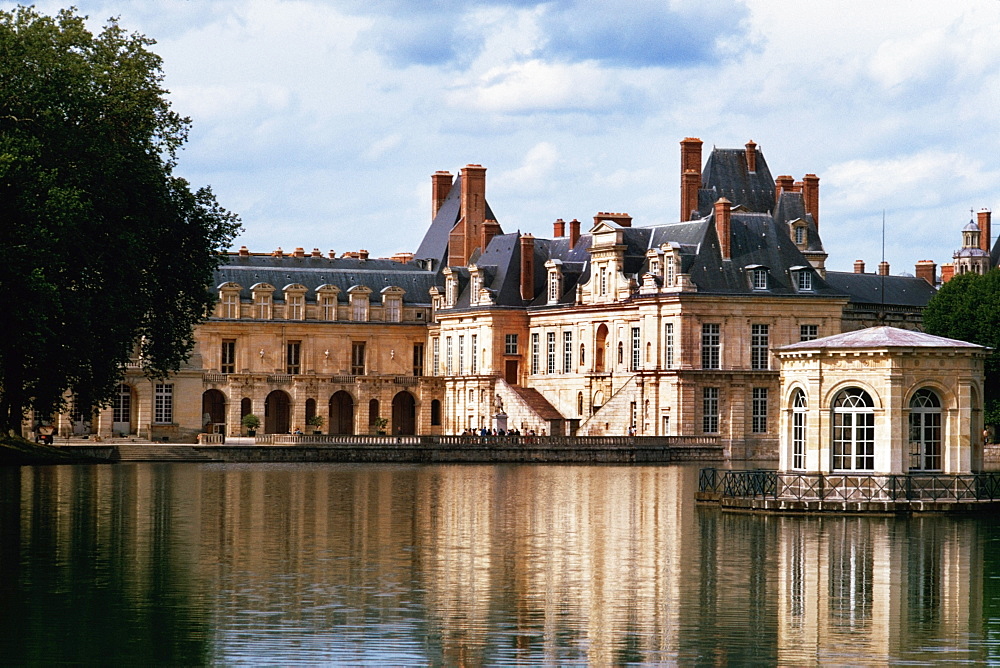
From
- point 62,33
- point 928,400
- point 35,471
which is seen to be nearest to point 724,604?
point 928,400

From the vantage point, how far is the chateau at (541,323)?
3462 inches

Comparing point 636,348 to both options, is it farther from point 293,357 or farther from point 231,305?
point 231,305

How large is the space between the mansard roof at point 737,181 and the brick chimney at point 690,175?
76.7 inches

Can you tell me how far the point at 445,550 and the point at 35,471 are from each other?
98.6 feet

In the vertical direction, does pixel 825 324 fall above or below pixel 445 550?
above

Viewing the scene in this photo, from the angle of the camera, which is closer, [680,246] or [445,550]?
[445,550]

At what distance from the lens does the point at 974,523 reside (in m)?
38.5

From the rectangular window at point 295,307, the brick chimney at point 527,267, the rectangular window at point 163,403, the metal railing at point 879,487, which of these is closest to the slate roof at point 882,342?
the metal railing at point 879,487

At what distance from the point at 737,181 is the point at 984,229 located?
21144mm

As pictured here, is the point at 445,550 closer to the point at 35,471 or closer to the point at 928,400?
the point at 928,400

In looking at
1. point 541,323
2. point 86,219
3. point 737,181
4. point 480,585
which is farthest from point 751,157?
point 480,585

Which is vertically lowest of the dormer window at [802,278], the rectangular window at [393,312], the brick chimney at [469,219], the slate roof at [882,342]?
the slate roof at [882,342]

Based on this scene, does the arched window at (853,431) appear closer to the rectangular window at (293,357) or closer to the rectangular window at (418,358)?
the rectangular window at (293,357)

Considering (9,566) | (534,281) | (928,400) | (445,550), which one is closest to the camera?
(9,566)
